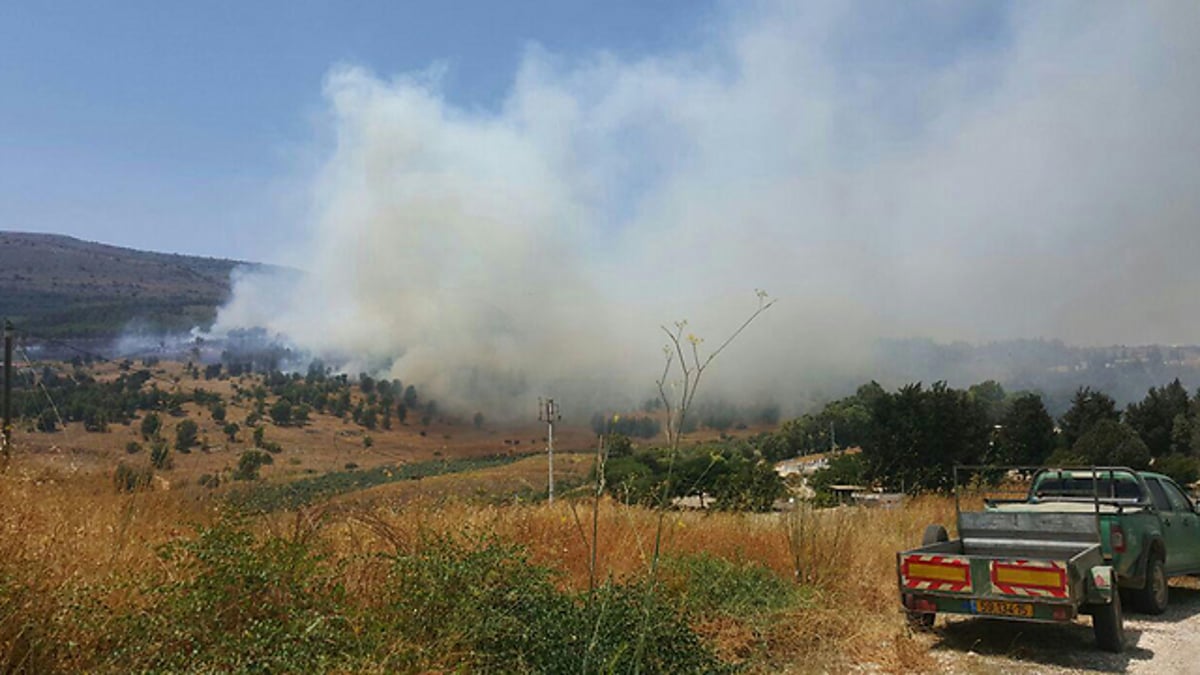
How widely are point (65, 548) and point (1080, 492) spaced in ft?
41.8

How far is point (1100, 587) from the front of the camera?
7781 mm

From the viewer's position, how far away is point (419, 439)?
1185 centimetres

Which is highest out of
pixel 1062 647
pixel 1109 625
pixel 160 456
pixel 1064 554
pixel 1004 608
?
pixel 160 456

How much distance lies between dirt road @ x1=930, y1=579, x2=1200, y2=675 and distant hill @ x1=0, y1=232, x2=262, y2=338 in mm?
85303

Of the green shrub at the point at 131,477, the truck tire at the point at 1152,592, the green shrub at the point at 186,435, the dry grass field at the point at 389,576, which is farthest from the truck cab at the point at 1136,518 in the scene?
the green shrub at the point at 186,435

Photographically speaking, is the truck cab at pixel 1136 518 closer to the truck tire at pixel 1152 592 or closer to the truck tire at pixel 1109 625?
the truck tire at pixel 1152 592

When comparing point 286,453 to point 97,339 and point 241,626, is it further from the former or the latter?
point 97,339

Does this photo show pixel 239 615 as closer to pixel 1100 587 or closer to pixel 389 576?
pixel 389 576

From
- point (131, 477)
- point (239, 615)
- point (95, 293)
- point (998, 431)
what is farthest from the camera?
point (95, 293)

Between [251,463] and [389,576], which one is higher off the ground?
[251,463]

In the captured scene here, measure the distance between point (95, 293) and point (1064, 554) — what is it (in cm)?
17215

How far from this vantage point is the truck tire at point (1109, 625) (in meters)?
7.92

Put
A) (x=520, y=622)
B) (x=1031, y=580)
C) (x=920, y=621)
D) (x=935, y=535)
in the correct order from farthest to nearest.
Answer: (x=935, y=535) → (x=920, y=621) → (x=1031, y=580) → (x=520, y=622)

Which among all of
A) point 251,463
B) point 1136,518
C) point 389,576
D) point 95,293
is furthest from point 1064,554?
point 95,293
